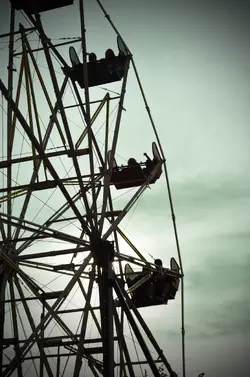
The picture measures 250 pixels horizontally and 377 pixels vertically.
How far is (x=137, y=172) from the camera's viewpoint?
19672 mm

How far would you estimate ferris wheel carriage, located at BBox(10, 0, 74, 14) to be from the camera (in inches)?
608

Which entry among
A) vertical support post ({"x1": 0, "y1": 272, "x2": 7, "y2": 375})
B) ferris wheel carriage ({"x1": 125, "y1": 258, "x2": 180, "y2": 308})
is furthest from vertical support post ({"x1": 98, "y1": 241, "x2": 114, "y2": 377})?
vertical support post ({"x1": 0, "y1": 272, "x2": 7, "y2": 375})

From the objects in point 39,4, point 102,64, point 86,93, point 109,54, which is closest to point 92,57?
point 102,64

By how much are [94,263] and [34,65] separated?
7.74 m

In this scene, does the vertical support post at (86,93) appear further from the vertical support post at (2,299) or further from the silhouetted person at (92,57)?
the vertical support post at (2,299)

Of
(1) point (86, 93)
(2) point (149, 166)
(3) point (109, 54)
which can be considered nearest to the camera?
(1) point (86, 93)

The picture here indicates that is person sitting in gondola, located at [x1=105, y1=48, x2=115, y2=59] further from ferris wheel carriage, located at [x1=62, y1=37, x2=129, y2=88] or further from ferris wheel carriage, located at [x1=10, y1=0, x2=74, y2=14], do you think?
ferris wheel carriage, located at [x1=10, y1=0, x2=74, y2=14]

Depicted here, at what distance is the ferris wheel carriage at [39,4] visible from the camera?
1545 centimetres

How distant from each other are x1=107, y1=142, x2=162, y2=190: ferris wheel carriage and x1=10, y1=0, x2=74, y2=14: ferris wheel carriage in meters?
5.99

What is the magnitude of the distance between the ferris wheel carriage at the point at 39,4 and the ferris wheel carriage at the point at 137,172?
5.99 metres

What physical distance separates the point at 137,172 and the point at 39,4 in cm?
711

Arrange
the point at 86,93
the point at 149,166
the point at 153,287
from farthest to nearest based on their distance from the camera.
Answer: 1. the point at 149,166
2. the point at 153,287
3. the point at 86,93

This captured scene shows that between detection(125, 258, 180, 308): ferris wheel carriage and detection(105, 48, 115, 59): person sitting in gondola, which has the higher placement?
detection(105, 48, 115, 59): person sitting in gondola

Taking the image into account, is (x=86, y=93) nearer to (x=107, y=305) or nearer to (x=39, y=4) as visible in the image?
(x=39, y=4)
